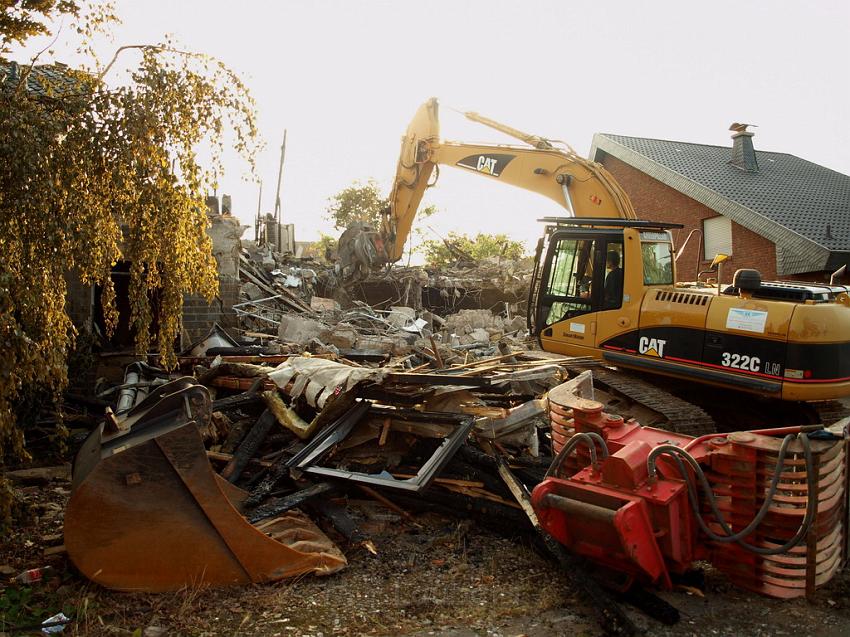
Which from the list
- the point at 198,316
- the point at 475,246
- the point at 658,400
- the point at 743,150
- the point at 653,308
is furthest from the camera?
the point at 475,246

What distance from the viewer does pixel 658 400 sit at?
250 inches

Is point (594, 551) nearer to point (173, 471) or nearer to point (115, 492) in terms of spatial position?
point (173, 471)

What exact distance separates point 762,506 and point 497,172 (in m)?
6.51

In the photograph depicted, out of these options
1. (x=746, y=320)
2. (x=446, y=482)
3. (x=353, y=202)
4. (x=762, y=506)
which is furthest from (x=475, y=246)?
(x=762, y=506)

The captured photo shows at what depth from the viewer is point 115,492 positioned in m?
4.17

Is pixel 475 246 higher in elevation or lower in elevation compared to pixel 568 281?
higher

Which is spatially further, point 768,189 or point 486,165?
point 768,189

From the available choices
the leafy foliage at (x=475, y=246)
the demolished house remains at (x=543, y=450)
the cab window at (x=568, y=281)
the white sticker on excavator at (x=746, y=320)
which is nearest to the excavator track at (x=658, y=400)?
the demolished house remains at (x=543, y=450)

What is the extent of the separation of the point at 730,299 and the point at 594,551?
3044 mm

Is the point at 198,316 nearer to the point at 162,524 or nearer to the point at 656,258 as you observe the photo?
the point at 162,524

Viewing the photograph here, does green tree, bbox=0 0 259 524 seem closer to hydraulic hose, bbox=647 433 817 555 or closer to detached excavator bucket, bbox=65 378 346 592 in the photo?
detached excavator bucket, bbox=65 378 346 592

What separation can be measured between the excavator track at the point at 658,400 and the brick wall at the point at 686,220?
1053cm

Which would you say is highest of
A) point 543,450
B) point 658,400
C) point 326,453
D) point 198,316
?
point 198,316

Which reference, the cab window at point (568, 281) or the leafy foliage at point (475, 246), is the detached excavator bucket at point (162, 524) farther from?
the leafy foliage at point (475, 246)
